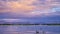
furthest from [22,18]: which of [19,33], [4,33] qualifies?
[4,33]

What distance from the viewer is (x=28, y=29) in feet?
5.24

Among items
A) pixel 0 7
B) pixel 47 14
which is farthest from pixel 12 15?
pixel 47 14

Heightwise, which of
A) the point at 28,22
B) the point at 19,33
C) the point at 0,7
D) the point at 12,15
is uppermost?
the point at 0,7

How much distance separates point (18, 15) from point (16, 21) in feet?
0.25

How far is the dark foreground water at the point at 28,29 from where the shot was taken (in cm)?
157

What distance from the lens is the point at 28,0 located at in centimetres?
160

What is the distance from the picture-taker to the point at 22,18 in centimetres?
159

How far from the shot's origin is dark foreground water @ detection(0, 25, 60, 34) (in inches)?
62.0

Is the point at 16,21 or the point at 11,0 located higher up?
the point at 11,0

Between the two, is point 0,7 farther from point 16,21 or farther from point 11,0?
point 16,21

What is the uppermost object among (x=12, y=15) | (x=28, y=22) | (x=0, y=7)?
(x=0, y=7)

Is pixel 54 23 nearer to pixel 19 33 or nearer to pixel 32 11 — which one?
pixel 32 11

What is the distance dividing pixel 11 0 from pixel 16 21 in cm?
27

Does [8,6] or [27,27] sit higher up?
[8,6]
